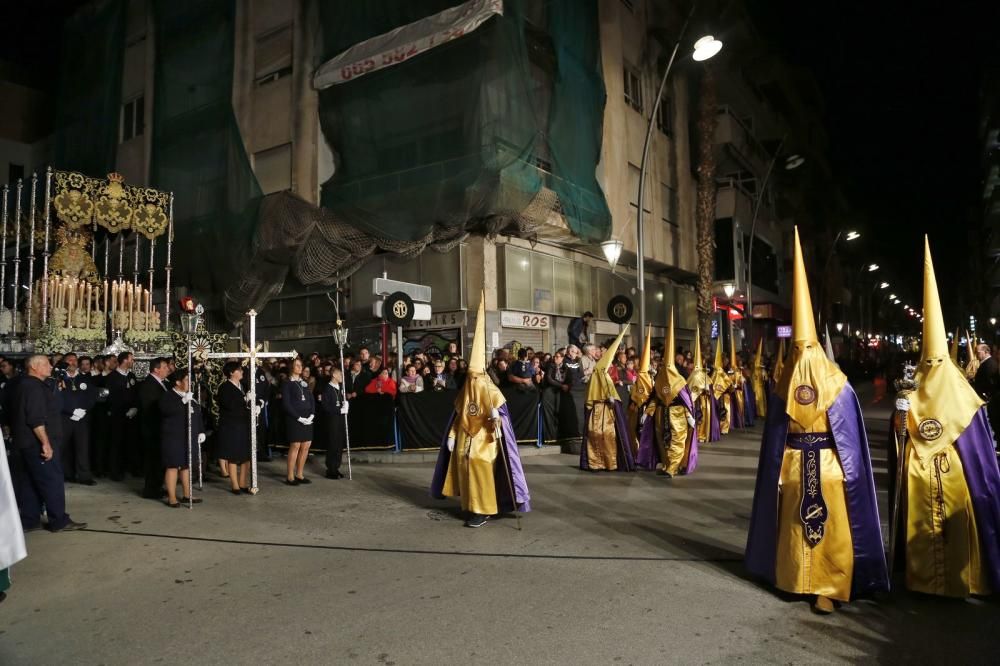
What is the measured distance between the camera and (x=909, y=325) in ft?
347

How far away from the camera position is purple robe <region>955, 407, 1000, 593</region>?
15.0 ft

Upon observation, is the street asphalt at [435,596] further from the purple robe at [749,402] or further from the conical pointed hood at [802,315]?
the purple robe at [749,402]

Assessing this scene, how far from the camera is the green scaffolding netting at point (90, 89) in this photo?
76.2 ft

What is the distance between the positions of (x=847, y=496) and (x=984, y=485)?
3.14 ft

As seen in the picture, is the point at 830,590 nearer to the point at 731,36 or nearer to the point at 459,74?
the point at 459,74

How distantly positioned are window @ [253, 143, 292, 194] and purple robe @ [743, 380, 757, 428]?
14445mm

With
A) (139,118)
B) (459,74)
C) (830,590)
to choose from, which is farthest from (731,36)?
(830,590)

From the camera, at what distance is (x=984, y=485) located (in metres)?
4.60

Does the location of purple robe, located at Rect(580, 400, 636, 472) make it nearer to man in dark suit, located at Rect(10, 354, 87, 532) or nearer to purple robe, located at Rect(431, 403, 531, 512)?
purple robe, located at Rect(431, 403, 531, 512)

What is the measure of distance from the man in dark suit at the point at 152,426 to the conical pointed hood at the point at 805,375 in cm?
769

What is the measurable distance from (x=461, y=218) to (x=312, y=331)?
779cm

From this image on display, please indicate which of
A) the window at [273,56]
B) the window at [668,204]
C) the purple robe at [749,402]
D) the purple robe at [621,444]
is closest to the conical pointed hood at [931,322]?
the purple robe at [621,444]

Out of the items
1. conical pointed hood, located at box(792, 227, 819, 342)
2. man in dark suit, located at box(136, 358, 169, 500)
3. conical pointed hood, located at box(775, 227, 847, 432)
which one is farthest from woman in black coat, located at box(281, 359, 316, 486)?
conical pointed hood, located at box(792, 227, 819, 342)

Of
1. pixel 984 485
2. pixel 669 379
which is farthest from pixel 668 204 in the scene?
pixel 984 485
